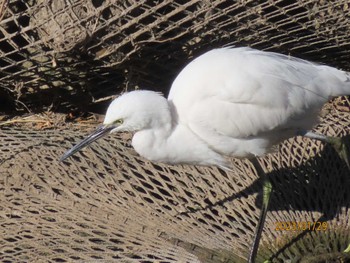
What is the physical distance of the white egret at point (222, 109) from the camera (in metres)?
2.94

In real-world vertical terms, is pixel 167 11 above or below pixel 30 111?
above

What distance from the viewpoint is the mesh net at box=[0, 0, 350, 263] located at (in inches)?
121

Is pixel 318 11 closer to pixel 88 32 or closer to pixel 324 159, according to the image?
pixel 324 159

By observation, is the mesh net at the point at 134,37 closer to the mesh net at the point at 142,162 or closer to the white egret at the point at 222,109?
the mesh net at the point at 142,162

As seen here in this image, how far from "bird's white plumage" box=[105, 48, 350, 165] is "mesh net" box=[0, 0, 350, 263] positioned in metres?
0.31

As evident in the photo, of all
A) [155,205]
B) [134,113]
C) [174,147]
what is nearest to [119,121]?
[134,113]

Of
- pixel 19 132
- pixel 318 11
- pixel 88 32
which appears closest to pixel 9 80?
pixel 19 132

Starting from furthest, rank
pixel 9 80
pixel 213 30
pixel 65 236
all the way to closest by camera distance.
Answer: pixel 9 80, pixel 213 30, pixel 65 236

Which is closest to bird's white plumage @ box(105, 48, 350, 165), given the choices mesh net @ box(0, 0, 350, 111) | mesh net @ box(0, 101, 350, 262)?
mesh net @ box(0, 101, 350, 262)

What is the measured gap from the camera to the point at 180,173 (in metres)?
3.46

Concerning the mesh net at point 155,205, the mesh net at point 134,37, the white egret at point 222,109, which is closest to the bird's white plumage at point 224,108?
the white egret at point 222,109

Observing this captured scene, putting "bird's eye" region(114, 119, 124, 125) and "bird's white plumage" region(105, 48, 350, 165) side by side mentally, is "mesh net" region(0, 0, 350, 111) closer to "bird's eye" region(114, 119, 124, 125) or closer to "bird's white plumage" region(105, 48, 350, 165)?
"bird's white plumage" region(105, 48, 350, 165)

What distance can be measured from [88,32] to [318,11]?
105cm

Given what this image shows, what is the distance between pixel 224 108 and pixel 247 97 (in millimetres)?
95
